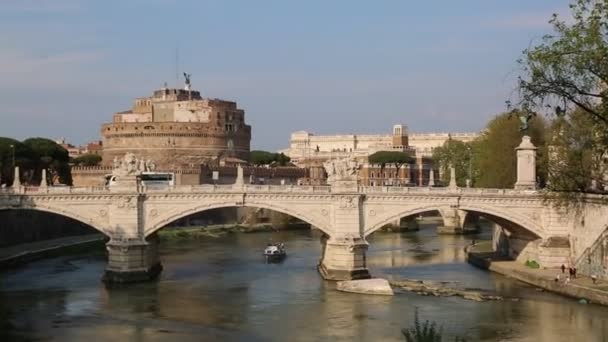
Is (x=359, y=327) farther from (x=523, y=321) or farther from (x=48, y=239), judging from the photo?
(x=48, y=239)

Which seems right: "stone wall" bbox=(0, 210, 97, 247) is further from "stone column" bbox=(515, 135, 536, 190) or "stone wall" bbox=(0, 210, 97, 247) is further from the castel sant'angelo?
"stone column" bbox=(515, 135, 536, 190)

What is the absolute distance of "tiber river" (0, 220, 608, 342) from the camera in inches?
1104

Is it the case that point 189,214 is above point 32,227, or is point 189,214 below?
above

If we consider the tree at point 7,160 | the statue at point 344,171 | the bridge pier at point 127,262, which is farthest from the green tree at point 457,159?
the bridge pier at point 127,262

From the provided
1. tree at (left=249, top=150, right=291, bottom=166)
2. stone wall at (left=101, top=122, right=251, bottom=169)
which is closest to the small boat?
stone wall at (left=101, top=122, right=251, bottom=169)

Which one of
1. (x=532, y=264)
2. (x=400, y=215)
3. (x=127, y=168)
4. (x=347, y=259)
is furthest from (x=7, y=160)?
(x=532, y=264)

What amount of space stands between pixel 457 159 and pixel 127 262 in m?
50.8

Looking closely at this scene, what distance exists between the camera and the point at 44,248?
4828 centimetres

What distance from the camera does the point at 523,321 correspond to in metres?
29.6

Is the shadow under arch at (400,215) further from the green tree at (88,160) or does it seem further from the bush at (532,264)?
the green tree at (88,160)

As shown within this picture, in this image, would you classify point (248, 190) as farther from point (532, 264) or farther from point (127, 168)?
point (532, 264)

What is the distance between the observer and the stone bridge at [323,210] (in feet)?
123

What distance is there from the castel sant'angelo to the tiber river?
3837 centimetres

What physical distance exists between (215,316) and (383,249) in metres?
24.2
